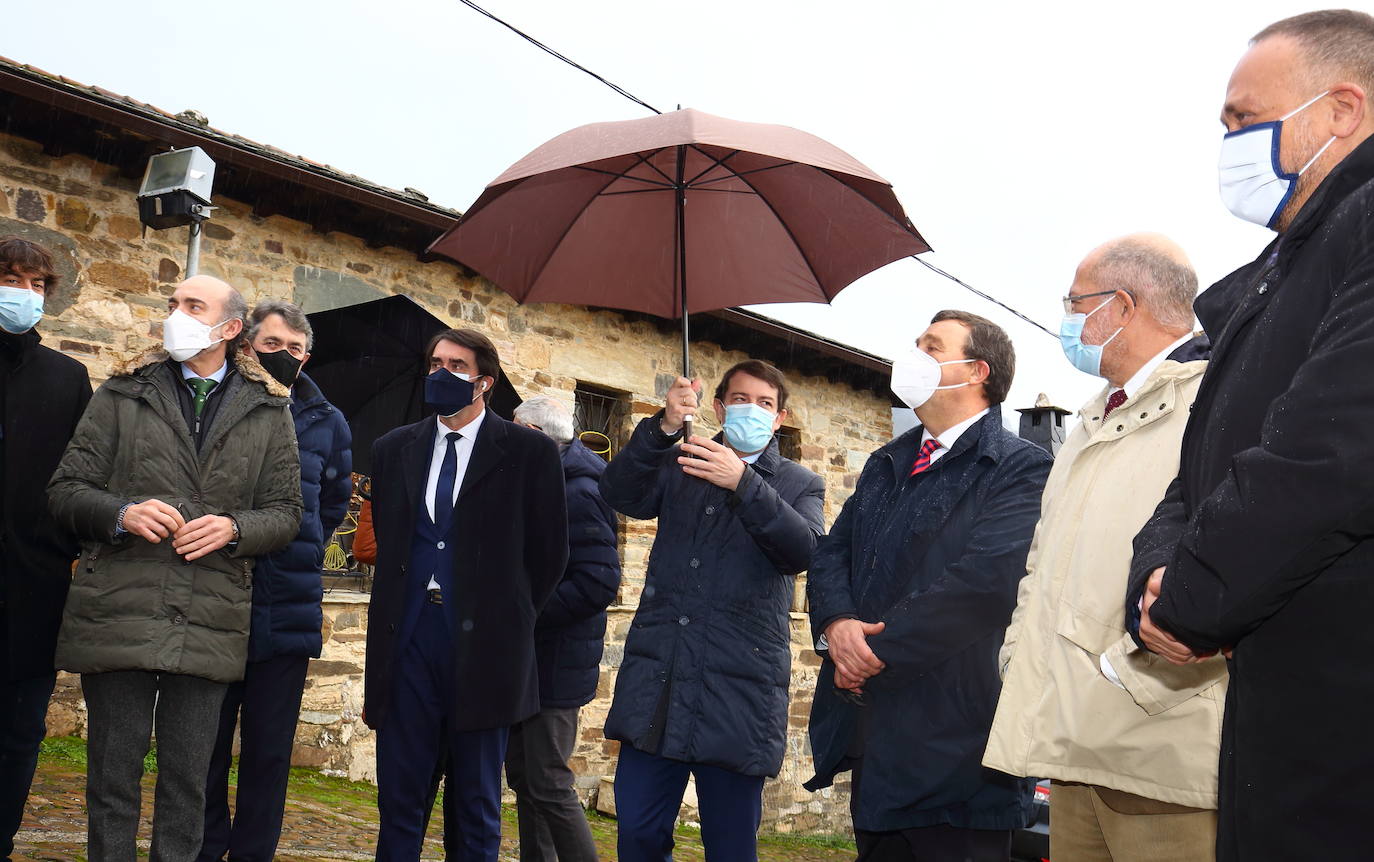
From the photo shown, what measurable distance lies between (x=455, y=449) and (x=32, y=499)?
4.20ft

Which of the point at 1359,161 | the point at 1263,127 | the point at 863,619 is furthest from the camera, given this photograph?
the point at 863,619

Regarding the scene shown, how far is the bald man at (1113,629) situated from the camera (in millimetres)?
2102

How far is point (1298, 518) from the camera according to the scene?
1.29 meters

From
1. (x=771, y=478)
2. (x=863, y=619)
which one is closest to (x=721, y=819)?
(x=863, y=619)

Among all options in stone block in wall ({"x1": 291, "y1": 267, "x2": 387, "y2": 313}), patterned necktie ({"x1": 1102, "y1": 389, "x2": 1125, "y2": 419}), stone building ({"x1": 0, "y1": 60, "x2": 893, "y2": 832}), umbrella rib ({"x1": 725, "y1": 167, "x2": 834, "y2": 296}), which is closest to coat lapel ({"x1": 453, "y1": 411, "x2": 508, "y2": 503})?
umbrella rib ({"x1": 725, "y1": 167, "x2": 834, "y2": 296})

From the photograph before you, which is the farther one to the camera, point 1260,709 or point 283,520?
point 283,520

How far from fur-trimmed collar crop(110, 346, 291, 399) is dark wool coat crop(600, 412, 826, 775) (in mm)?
1104

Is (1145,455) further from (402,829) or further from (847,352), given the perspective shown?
(847,352)

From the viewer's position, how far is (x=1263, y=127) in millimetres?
1738

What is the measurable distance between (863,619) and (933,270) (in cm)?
844

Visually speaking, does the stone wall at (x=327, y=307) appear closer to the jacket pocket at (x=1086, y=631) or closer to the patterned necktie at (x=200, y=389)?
the patterned necktie at (x=200, y=389)

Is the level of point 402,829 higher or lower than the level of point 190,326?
lower

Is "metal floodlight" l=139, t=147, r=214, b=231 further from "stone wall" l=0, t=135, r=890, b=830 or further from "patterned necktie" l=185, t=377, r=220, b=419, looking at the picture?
"patterned necktie" l=185, t=377, r=220, b=419

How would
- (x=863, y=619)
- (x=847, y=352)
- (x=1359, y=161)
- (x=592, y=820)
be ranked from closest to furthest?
(x=1359, y=161)
(x=863, y=619)
(x=592, y=820)
(x=847, y=352)
